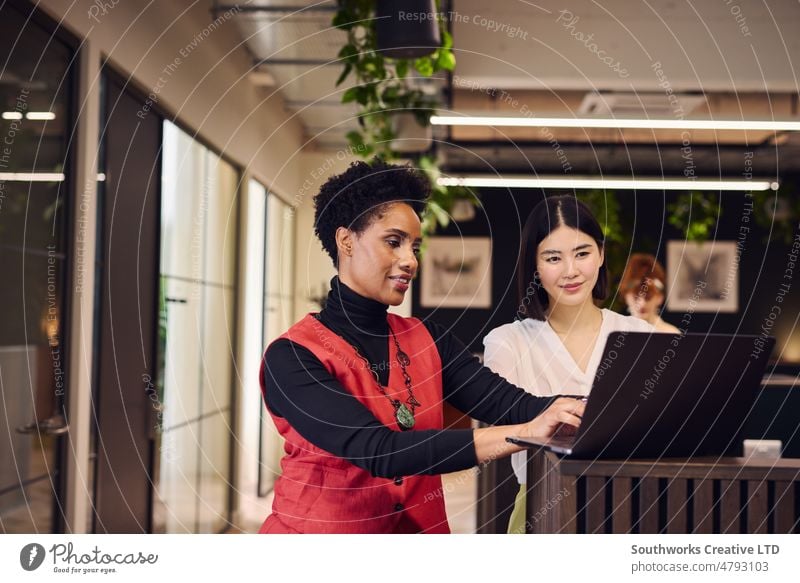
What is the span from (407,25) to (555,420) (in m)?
1.34

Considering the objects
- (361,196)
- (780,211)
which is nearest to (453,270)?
(780,211)

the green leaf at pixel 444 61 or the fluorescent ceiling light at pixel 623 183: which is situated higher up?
the fluorescent ceiling light at pixel 623 183

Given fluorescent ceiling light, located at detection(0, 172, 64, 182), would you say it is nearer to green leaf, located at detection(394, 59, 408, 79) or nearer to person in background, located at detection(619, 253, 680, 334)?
green leaf, located at detection(394, 59, 408, 79)

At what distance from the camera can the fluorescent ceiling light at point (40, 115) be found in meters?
2.39

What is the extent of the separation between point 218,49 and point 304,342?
2.96 meters

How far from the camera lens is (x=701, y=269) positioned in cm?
780

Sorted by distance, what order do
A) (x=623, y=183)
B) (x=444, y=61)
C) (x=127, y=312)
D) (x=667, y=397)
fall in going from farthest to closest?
(x=623, y=183)
(x=127, y=312)
(x=444, y=61)
(x=667, y=397)

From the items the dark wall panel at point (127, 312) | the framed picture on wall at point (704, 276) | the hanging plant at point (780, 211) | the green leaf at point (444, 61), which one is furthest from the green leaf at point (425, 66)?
the framed picture on wall at point (704, 276)

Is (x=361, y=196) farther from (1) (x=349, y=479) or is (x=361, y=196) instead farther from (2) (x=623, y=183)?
(2) (x=623, y=183)

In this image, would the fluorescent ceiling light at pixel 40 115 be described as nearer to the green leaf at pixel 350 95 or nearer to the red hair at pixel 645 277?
the green leaf at pixel 350 95

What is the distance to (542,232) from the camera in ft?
→ 5.54

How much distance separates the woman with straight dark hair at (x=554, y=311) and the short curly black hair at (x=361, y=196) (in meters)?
0.27

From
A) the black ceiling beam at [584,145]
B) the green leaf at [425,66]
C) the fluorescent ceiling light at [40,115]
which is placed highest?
the black ceiling beam at [584,145]

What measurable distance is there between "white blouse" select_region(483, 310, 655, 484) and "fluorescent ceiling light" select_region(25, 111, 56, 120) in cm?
138
